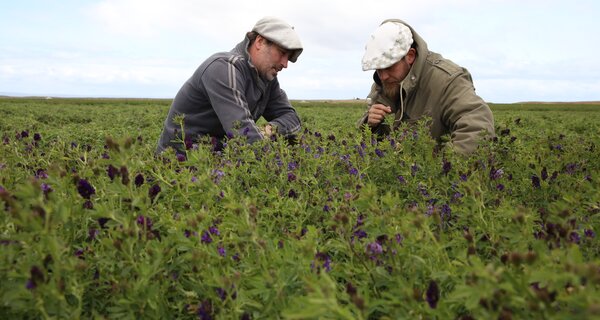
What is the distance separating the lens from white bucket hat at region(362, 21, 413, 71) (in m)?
4.52

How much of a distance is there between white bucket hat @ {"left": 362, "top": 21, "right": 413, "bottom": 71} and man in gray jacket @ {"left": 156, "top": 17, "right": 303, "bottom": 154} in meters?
0.74

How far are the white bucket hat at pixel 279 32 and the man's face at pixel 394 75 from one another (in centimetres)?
86

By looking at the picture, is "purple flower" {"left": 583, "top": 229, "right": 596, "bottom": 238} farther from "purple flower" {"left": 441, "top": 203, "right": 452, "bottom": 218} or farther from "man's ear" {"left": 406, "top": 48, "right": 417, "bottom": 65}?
"man's ear" {"left": 406, "top": 48, "right": 417, "bottom": 65}

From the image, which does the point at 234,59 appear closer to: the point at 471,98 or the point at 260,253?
the point at 471,98

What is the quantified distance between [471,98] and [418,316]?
3.41 m

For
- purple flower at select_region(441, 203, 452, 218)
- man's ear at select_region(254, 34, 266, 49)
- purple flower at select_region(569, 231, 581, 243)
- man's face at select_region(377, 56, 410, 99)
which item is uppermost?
man's ear at select_region(254, 34, 266, 49)

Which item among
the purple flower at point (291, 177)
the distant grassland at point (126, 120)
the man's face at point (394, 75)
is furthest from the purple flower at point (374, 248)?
the man's face at point (394, 75)

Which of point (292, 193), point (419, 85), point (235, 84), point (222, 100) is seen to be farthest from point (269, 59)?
point (292, 193)

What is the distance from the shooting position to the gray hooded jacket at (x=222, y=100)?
457cm

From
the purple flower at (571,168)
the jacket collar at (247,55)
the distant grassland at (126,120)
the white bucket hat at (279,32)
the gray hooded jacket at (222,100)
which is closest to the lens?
the purple flower at (571,168)

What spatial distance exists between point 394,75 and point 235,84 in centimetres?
156

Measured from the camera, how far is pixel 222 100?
461cm

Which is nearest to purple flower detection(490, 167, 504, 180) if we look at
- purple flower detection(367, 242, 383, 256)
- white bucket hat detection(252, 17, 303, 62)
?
purple flower detection(367, 242, 383, 256)

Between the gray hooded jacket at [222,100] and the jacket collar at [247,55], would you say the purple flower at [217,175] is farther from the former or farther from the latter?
the jacket collar at [247,55]
